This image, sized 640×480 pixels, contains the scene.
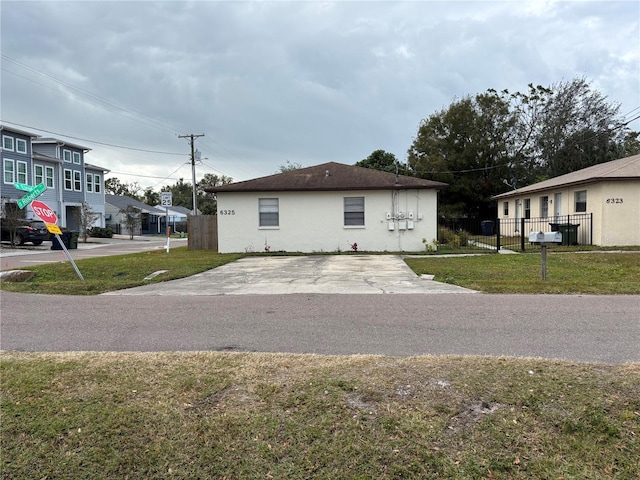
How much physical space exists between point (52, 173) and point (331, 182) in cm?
2900

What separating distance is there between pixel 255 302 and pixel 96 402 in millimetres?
5190

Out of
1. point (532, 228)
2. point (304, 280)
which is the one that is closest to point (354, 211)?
point (304, 280)

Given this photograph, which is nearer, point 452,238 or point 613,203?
point 613,203

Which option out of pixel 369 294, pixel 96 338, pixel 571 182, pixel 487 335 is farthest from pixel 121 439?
pixel 571 182

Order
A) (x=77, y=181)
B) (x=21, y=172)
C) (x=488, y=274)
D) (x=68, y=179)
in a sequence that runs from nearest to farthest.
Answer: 1. (x=488, y=274)
2. (x=21, y=172)
3. (x=68, y=179)
4. (x=77, y=181)

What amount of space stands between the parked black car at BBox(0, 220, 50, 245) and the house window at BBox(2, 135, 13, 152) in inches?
309

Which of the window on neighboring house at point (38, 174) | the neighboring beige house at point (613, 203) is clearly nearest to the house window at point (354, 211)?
the neighboring beige house at point (613, 203)

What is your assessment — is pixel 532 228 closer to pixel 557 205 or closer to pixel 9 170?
pixel 557 205

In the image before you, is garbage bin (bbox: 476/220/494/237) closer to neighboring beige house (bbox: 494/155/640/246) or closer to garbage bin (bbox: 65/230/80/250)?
neighboring beige house (bbox: 494/155/640/246)

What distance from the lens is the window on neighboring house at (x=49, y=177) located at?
3718 cm

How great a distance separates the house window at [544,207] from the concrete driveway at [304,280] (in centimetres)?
1352

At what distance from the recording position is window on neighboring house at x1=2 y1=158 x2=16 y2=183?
107ft

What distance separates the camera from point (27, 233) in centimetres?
2798

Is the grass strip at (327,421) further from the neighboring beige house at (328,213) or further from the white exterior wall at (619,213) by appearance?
the white exterior wall at (619,213)
